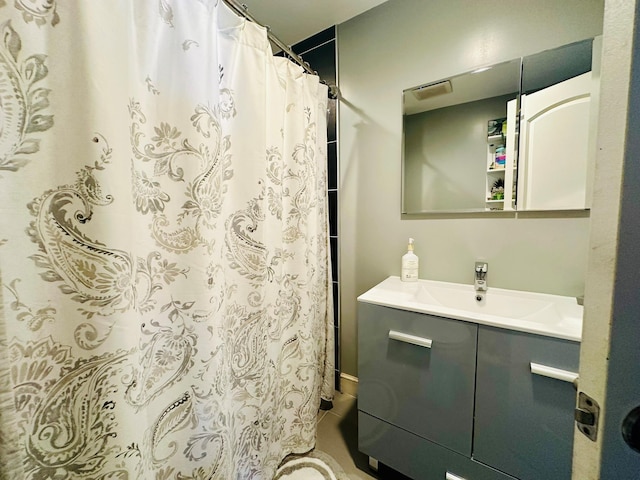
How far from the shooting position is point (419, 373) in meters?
0.93

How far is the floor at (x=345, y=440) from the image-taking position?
1.11 m

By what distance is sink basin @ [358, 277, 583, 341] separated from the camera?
2.53 ft

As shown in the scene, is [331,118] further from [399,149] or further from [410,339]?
[410,339]

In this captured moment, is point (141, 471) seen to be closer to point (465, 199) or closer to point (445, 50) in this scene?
point (465, 199)

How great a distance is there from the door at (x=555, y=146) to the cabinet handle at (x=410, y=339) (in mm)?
734

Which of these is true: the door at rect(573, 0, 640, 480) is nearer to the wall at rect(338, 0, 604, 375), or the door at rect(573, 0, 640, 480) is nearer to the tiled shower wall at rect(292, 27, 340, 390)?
the wall at rect(338, 0, 604, 375)

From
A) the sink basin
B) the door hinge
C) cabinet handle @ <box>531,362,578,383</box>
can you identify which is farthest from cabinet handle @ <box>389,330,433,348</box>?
the door hinge

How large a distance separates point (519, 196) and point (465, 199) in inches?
8.1

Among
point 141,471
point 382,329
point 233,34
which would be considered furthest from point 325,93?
point 141,471

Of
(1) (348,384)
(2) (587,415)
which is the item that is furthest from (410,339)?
(1) (348,384)

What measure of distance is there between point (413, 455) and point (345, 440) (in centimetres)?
43

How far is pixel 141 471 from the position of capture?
63 centimetres

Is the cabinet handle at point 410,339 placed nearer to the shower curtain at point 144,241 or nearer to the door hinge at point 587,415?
the shower curtain at point 144,241

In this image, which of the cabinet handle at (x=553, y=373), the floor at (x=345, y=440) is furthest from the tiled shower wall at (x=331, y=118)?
the cabinet handle at (x=553, y=373)
